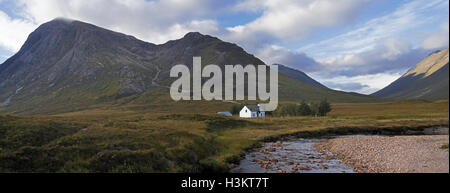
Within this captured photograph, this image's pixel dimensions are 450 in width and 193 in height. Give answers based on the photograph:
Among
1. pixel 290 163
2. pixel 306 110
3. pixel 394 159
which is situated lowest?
pixel 290 163

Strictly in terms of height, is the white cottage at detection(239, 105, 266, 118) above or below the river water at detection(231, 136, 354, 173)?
above

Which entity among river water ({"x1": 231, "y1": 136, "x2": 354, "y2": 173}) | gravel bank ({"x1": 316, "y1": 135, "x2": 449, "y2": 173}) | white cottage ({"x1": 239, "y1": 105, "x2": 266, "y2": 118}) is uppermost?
white cottage ({"x1": 239, "y1": 105, "x2": 266, "y2": 118})

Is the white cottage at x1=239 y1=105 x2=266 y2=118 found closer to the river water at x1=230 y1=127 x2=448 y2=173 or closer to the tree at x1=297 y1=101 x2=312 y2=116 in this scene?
the tree at x1=297 y1=101 x2=312 y2=116

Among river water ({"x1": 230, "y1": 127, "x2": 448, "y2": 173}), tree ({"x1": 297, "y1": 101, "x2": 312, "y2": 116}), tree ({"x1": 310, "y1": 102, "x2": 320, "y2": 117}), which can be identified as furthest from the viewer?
tree ({"x1": 297, "y1": 101, "x2": 312, "y2": 116})

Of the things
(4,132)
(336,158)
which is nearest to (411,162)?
(336,158)

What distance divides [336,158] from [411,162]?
8.40m

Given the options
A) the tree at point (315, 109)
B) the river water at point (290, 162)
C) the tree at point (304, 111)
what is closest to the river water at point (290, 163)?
the river water at point (290, 162)

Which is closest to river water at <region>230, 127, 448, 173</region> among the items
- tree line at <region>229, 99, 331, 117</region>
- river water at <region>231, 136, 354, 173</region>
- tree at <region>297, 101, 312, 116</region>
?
river water at <region>231, 136, 354, 173</region>

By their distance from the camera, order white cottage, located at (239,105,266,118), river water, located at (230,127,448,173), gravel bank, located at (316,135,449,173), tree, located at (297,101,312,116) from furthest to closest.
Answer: tree, located at (297,101,312,116) < white cottage, located at (239,105,266,118) < river water, located at (230,127,448,173) < gravel bank, located at (316,135,449,173)

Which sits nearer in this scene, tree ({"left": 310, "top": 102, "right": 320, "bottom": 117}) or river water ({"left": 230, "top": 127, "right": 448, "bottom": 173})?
river water ({"left": 230, "top": 127, "right": 448, "bottom": 173})

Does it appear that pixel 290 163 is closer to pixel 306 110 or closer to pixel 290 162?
pixel 290 162

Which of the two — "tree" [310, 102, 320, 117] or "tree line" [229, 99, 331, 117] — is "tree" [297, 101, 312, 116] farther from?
"tree" [310, 102, 320, 117]

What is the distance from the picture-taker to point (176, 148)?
2773 centimetres

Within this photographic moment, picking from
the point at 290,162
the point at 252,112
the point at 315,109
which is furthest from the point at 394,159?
the point at 315,109
